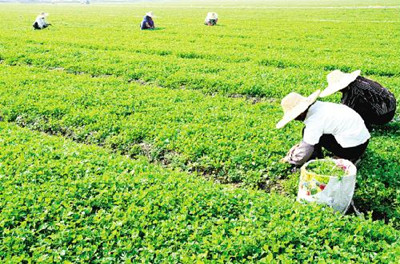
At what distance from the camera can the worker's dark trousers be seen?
21.9 ft

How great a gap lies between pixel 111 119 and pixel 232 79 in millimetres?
5053

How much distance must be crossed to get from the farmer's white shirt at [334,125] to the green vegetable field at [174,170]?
838mm

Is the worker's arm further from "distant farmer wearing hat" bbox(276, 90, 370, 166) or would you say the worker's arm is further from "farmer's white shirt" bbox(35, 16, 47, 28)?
"farmer's white shirt" bbox(35, 16, 47, 28)

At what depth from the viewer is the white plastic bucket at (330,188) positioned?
5590 millimetres

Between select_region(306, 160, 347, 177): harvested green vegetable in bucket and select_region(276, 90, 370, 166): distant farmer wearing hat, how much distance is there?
1.34 feet

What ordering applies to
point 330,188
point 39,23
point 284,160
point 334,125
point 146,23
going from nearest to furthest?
point 330,188, point 334,125, point 284,160, point 146,23, point 39,23

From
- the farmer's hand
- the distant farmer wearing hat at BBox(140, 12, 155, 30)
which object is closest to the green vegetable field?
the farmer's hand

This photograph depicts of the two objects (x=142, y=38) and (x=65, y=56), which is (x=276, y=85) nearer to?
(x=65, y=56)

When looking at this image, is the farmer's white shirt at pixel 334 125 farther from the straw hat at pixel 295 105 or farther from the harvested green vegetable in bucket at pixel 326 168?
the harvested green vegetable in bucket at pixel 326 168

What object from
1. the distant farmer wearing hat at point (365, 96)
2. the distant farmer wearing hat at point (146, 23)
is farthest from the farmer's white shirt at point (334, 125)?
the distant farmer wearing hat at point (146, 23)

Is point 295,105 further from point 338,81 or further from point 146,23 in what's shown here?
point 146,23

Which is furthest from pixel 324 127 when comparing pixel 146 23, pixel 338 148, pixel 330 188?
pixel 146 23

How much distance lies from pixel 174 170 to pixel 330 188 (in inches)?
126

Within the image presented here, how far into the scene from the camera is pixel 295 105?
671 centimetres
